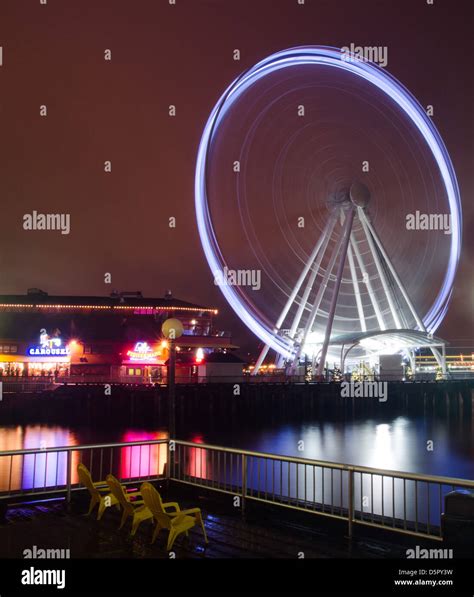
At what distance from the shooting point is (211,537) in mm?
7660

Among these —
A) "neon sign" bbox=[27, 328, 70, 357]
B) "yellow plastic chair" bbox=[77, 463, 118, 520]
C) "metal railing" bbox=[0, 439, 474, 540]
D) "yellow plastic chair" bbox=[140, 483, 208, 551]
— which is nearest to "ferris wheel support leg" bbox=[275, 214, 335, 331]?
"neon sign" bbox=[27, 328, 70, 357]

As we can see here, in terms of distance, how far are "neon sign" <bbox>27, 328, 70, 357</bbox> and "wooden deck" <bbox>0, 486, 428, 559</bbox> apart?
4150 cm

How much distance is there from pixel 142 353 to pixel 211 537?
143ft

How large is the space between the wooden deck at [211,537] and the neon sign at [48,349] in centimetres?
4150

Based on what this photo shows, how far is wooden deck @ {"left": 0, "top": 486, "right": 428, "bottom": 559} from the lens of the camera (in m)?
7.09

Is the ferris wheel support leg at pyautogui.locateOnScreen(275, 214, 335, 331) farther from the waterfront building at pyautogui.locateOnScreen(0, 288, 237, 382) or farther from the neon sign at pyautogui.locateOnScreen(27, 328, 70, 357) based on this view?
the neon sign at pyautogui.locateOnScreen(27, 328, 70, 357)

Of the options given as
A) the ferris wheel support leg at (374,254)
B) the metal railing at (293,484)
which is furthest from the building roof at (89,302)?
the metal railing at (293,484)

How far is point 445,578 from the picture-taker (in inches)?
240

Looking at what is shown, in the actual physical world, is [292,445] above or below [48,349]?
below

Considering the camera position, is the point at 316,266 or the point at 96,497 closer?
the point at 96,497

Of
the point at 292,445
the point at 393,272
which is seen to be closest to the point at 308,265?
the point at 393,272

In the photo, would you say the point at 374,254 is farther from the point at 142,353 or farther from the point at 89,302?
the point at 89,302

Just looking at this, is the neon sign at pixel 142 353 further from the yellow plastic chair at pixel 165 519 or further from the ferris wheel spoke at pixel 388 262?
the yellow plastic chair at pixel 165 519

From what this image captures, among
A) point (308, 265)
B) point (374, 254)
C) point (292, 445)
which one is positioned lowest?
point (292, 445)
